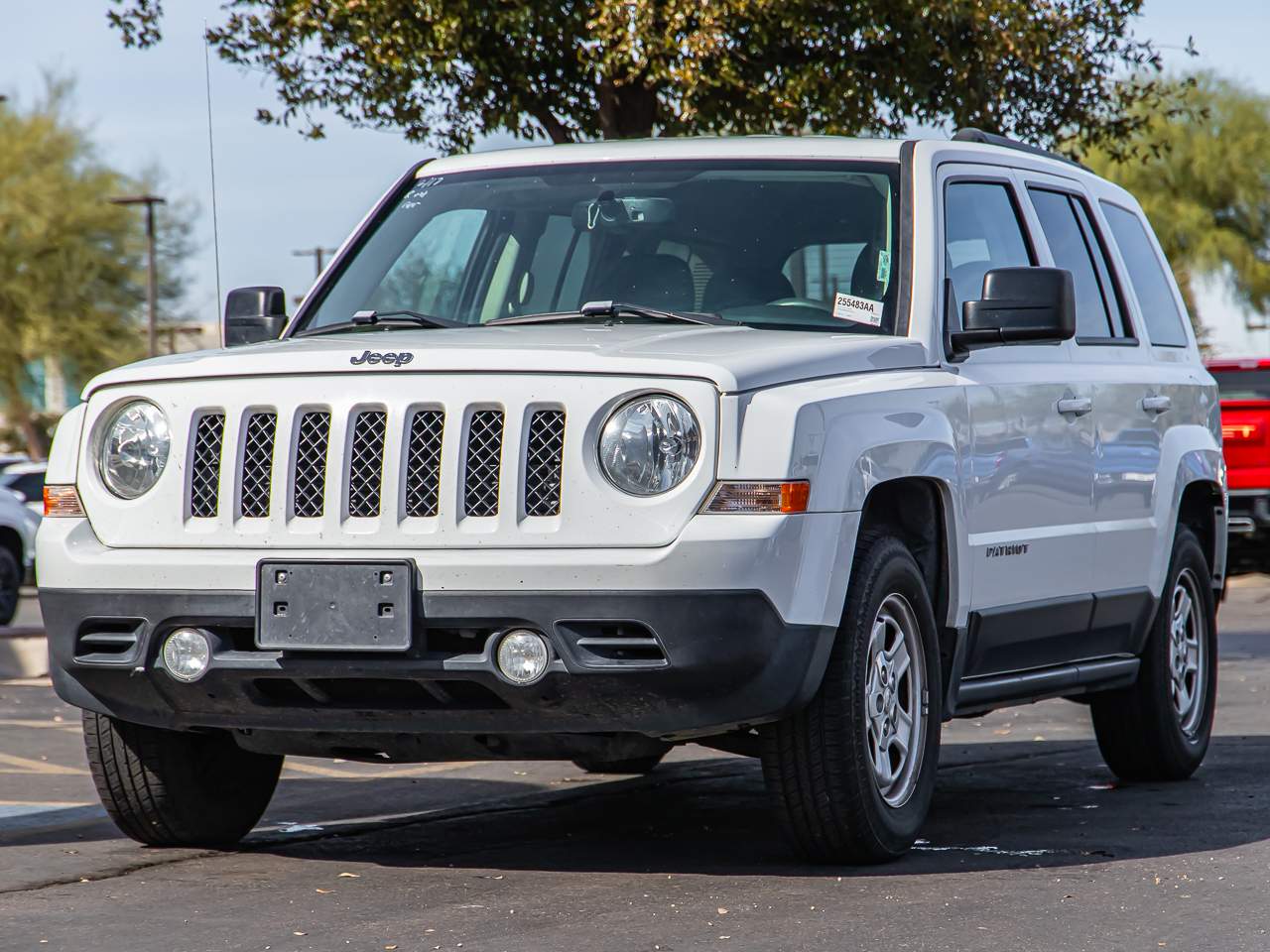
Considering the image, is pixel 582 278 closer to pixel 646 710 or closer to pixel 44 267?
pixel 646 710

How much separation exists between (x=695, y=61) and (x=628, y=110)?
3.74 ft

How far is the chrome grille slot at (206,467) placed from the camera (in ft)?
17.9

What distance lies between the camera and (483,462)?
17.1 ft

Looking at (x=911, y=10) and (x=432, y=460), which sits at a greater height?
(x=911, y=10)

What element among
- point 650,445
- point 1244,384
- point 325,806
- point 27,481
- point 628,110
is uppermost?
point 628,110

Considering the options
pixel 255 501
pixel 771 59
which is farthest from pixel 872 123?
pixel 255 501

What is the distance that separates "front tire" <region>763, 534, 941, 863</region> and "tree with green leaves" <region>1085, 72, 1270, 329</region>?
A: 46.8 m

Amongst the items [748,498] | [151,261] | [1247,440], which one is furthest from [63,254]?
[748,498]

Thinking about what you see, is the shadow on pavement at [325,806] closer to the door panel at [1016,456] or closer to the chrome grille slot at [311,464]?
the chrome grille slot at [311,464]

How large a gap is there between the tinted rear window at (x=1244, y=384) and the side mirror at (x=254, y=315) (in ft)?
43.4

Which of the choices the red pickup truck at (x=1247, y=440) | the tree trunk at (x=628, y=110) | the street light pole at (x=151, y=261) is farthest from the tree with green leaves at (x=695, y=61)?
the street light pole at (x=151, y=261)

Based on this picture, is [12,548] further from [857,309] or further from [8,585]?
[857,309]

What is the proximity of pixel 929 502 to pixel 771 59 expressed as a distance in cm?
819

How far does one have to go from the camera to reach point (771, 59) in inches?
541
